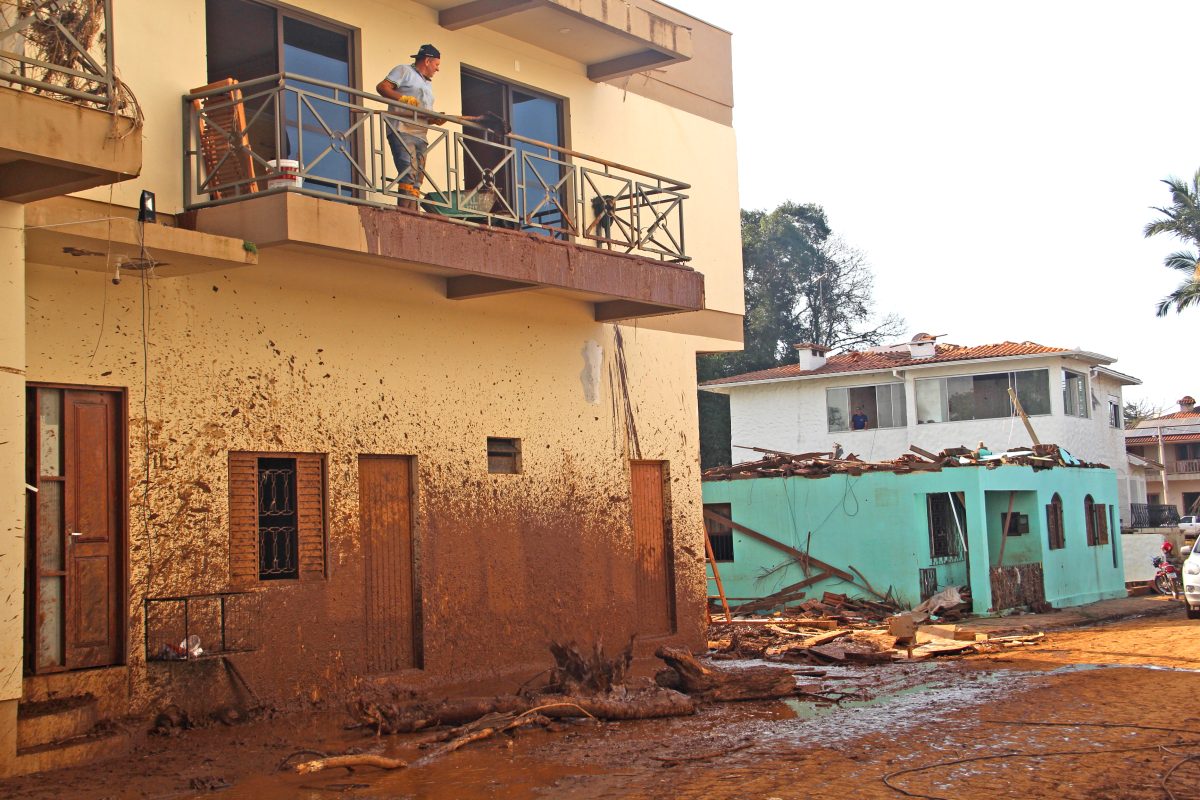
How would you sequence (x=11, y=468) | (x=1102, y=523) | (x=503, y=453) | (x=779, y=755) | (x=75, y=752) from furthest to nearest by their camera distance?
(x=1102, y=523) < (x=503, y=453) < (x=779, y=755) < (x=75, y=752) < (x=11, y=468)

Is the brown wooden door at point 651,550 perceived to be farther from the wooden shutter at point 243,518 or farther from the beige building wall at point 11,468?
the beige building wall at point 11,468

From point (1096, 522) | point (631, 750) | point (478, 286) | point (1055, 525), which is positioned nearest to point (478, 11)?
point (478, 286)

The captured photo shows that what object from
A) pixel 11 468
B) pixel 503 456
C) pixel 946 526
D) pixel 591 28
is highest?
pixel 591 28

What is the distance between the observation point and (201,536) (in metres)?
10.7

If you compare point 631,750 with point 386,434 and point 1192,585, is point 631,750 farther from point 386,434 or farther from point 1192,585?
point 1192,585

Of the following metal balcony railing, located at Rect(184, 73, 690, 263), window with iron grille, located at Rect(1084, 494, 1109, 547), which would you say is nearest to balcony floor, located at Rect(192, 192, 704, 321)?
metal balcony railing, located at Rect(184, 73, 690, 263)

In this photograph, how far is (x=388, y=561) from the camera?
12523 millimetres

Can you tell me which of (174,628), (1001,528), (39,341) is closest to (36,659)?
(174,628)

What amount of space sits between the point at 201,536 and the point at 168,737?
5.37ft

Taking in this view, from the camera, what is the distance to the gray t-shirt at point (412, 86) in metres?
12.4

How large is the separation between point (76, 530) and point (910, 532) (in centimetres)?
1715

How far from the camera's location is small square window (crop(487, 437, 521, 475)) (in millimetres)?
14016

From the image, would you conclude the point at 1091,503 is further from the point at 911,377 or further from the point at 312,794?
the point at 312,794

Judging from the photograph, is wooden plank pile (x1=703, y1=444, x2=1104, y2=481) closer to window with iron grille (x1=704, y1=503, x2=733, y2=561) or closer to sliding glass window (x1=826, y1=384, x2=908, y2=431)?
window with iron grille (x1=704, y1=503, x2=733, y2=561)
